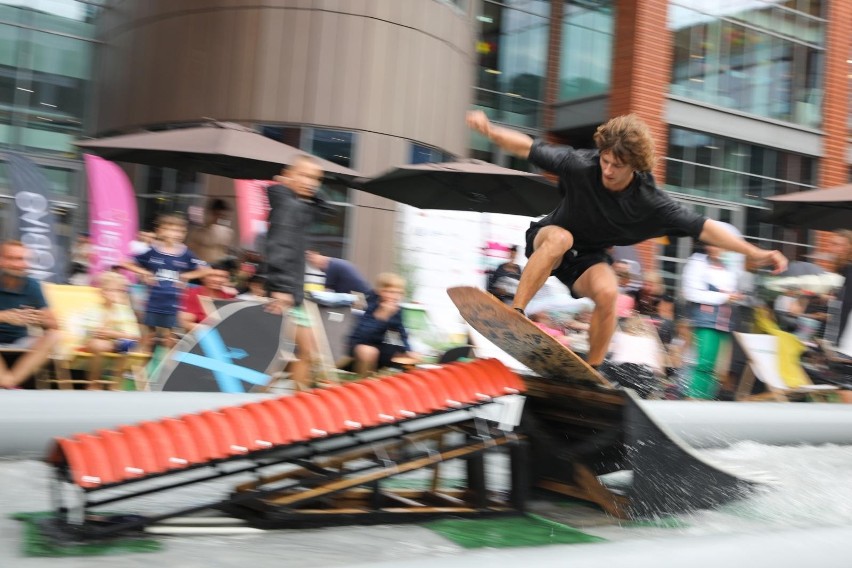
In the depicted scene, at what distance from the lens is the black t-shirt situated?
5.02 m

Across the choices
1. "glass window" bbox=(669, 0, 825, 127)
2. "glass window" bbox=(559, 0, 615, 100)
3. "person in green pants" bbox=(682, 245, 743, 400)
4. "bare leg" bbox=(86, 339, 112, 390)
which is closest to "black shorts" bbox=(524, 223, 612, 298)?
"bare leg" bbox=(86, 339, 112, 390)

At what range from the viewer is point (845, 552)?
343cm

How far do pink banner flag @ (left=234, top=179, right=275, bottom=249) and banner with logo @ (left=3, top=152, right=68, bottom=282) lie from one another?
2149mm

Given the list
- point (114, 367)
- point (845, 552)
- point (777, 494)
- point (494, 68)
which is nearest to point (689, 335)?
point (777, 494)

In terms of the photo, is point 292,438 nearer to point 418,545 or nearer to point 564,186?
point 418,545

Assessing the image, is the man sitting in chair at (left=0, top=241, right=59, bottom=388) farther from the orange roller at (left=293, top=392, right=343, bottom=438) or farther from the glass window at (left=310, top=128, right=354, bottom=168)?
the glass window at (left=310, top=128, right=354, bottom=168)

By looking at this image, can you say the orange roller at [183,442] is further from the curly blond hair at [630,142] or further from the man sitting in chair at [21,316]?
the man sitting in chair at [21,316]

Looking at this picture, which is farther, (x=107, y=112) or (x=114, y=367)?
(x=107, y=112)

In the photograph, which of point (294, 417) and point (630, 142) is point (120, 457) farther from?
point (630, 142)

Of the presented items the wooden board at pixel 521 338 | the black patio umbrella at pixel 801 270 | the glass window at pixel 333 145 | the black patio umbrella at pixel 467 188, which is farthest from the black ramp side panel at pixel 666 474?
the glass window at pixel 333 145

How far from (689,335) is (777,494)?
5.10 m

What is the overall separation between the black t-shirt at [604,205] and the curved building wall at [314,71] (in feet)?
30.3

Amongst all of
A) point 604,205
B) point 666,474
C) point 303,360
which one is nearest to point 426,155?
point 303,360

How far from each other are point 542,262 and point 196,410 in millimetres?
2166
